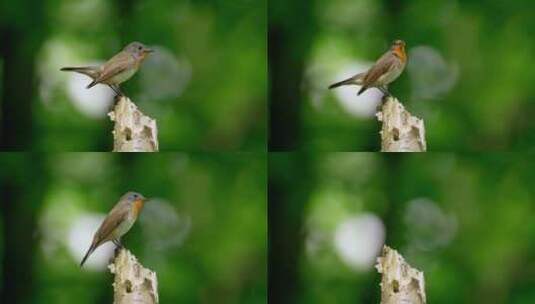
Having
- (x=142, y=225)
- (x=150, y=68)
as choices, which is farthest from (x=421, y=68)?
(x=142, y=225)

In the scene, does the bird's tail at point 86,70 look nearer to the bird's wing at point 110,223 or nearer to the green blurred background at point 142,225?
the green blurred background at point 142,225

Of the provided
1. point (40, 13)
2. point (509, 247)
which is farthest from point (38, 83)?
point (509, 247)

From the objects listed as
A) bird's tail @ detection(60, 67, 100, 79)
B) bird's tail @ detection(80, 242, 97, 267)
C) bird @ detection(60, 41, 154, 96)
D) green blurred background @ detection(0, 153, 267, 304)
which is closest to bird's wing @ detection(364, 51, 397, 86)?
green blurred background @ detection(0, 153, 267, 304)

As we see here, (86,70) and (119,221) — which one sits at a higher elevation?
(86,70)

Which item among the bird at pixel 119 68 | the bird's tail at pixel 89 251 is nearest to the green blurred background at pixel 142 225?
the bird's tail at pixel 89 251

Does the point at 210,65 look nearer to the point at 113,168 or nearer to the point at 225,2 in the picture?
the point at 225,2

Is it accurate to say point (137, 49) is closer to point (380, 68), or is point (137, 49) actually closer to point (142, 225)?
point (142, 225)
